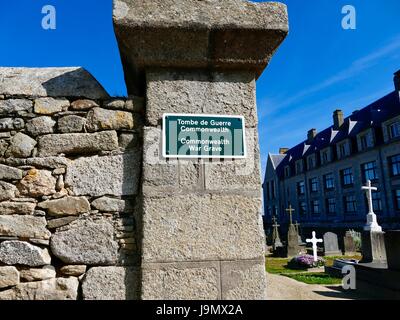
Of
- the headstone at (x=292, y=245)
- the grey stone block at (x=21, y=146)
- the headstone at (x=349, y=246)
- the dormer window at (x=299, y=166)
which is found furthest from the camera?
the dormer window at (x=299, y=166)

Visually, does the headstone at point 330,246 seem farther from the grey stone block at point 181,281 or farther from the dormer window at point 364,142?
the dormer window at point 364,142

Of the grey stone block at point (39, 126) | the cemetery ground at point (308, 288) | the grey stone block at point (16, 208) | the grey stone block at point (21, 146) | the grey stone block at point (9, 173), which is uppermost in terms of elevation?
the grey stone block at point (39, 126)

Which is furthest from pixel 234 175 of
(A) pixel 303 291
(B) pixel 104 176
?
(A) pixel 303 291

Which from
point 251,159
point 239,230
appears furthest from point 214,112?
point 239,230

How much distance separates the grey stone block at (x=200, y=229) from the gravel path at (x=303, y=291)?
4.77 metres

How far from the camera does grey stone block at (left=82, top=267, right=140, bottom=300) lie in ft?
6.67

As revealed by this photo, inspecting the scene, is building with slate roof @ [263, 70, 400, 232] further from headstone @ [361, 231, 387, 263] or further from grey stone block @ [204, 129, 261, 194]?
grey stone block @ [204, 129, 261, 194]

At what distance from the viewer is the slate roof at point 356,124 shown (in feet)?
80.9

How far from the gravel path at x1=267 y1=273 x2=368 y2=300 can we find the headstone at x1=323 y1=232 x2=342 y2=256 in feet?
20.7

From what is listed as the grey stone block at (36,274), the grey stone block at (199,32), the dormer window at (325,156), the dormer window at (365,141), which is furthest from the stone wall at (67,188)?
the dormer window at (325,156)

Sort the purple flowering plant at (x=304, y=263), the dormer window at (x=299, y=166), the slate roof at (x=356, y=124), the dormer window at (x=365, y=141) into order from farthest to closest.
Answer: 1. the dormer window at (x=299, y=166)
2. the dormer window at (x=365, y=141)
3. the slate roof at (x=356, y=124)
4. the purple flowering plant at (x=304, y=263)

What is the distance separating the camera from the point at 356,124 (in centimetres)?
2858

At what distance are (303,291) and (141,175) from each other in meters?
6.59

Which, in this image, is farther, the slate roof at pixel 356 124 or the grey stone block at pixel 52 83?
the slate roof at pixel 356 124
